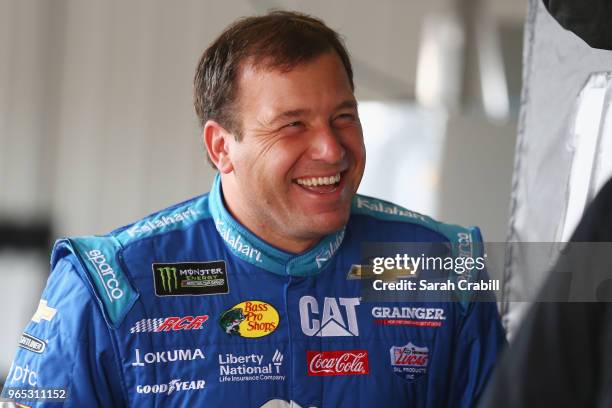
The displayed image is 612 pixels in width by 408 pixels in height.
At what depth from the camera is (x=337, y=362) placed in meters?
1.90

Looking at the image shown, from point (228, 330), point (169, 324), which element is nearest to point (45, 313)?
point (169, 324)

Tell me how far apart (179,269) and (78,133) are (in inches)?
148

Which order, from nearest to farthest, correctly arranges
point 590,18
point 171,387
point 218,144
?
1. point 590,18
2. point 171,387
3. point 218,144

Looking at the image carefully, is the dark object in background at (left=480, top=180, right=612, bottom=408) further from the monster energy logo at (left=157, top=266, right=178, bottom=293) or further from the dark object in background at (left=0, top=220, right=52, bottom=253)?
the dark object in background at (left=0, top=220, right=52, bottom=253)

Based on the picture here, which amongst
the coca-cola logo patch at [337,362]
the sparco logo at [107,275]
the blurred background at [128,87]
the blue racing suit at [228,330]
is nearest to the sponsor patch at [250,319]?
the blue racing suit at [228,330]

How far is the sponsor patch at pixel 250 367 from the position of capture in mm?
1830

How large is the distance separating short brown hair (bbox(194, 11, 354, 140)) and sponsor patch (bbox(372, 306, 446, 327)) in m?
0.50

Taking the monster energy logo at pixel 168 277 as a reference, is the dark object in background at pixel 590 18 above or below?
above

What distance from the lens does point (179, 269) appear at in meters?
1.92

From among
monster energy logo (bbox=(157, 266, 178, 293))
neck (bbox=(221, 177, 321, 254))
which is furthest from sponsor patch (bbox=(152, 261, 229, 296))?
neck (bbox=(221, 177, 321, 254))

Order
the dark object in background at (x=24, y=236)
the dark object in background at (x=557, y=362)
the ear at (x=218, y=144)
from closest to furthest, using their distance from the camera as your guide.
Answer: the dark object in background at (x=557, y=362), the ear at (x=218, y=144), the dark object in background at (x=24, y=236)

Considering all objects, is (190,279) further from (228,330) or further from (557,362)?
(557,362)

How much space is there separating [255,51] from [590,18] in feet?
2.54

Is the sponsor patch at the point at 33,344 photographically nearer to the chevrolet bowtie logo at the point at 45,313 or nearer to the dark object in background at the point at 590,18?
the chevrolet bowtie logo at the point at 45,313
